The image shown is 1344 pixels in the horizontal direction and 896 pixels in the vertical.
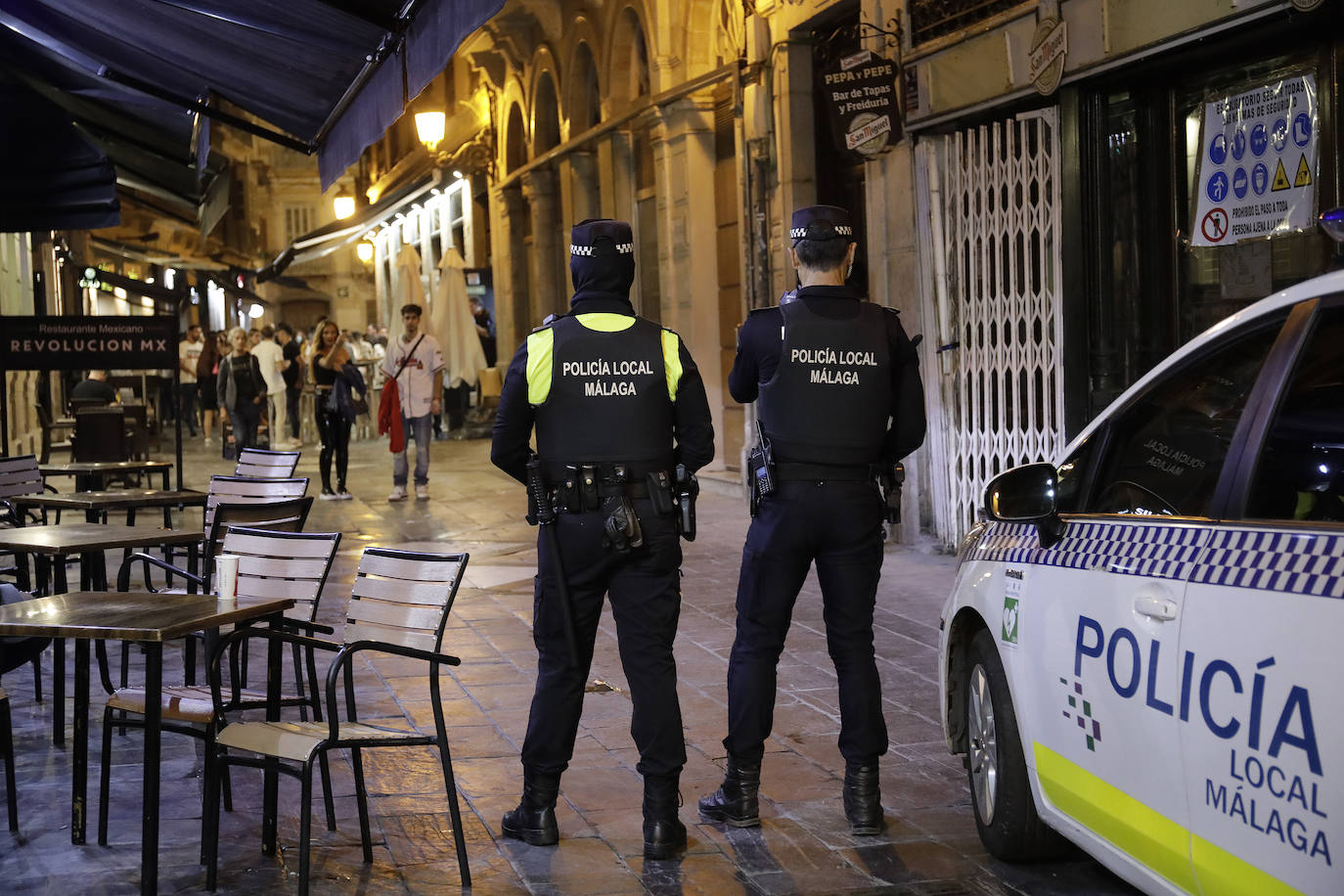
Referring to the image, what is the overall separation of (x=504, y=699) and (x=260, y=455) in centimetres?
343

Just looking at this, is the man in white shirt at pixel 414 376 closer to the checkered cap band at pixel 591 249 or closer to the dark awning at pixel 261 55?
the dark awning at pixel 261 55

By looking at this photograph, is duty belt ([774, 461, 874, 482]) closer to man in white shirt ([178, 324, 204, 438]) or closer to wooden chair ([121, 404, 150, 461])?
wooden chair ([121, 404, 150, 461])

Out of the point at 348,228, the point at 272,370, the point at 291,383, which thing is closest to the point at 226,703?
the point at 272,370

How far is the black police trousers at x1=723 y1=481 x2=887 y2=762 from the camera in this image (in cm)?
499

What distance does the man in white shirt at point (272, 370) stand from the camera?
21.1 metres

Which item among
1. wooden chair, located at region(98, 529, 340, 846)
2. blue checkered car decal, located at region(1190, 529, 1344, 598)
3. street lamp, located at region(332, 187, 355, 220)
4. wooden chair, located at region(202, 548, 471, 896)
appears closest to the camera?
blue checkered car decal, located at region(1190, 529, 1344, 598)

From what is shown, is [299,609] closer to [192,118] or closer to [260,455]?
[260,455]

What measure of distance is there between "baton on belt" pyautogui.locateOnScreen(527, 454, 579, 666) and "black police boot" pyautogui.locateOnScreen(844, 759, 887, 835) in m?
0.99

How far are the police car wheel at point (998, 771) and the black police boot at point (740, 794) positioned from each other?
0.71 meters

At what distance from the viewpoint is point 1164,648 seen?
3393 mm

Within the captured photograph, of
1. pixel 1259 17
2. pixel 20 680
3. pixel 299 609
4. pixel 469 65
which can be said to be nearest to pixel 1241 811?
pixel 299 609

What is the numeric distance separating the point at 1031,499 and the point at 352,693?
2.09 metres

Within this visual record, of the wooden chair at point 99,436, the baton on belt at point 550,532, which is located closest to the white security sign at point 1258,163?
the baton on belt at point 550,532

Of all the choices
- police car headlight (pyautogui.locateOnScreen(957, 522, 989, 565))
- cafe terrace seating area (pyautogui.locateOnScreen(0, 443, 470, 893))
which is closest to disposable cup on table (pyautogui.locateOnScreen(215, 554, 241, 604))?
cafe terrace seating area (pyautogui.locateOnScreen(0, 443, 470, 893))
